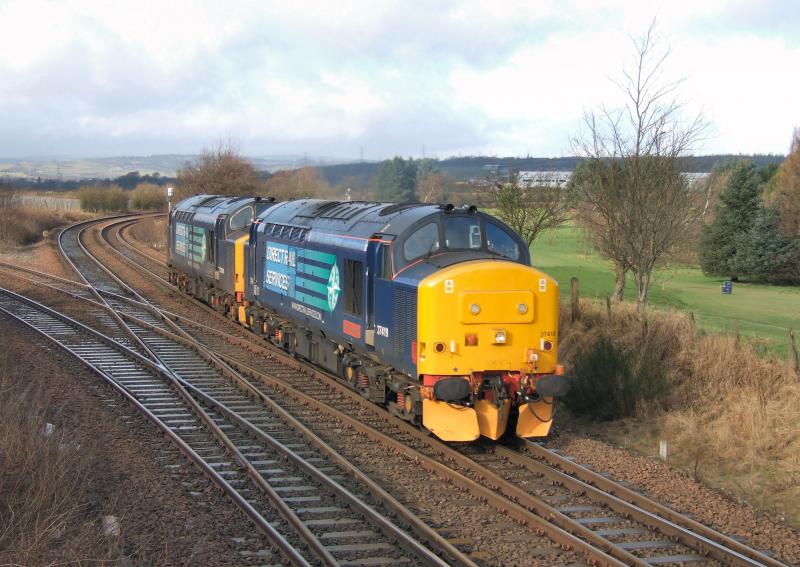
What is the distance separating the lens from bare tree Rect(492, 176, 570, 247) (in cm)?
2430

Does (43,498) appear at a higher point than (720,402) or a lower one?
higher

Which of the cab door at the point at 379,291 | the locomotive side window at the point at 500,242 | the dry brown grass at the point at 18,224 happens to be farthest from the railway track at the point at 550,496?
the dry brown grass at the point at 18,224

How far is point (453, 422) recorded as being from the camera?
11.2 meters

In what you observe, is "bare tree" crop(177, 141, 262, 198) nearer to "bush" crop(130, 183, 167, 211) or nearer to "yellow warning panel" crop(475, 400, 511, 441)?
"bush" crop(130, 183, 167, 211)

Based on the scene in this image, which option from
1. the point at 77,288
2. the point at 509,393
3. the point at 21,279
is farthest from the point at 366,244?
the point at 21,279

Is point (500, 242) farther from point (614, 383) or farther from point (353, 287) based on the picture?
point (614, 383)

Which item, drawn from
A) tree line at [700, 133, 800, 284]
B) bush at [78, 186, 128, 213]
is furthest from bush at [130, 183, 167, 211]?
tree line at [700, 133, 800, 284]

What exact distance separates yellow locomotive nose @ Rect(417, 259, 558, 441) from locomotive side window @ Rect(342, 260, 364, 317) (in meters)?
2.33

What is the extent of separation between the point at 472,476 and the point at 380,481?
119cm

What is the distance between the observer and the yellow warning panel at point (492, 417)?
11320 millimetres

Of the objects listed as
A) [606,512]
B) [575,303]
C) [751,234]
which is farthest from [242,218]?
[751,234]

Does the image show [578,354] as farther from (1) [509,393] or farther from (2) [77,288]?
(2) [77,288]

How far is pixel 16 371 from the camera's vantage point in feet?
48.8

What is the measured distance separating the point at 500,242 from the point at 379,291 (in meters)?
1.91
